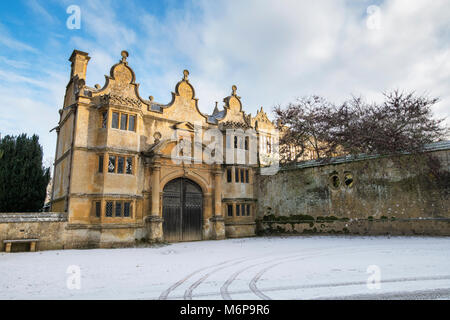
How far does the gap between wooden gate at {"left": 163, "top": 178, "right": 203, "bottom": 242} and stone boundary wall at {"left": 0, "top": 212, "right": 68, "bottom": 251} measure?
18.5 ft

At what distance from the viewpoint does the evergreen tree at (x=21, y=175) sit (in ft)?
59.5

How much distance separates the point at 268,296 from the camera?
207 inches

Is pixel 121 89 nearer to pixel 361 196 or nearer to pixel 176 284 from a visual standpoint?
pixel 176 284

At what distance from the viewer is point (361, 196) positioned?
57.3 ft

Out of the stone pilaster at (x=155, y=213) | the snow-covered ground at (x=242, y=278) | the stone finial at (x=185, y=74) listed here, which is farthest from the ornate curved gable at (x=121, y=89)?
the snow-covered ground at (x=242, y=278)

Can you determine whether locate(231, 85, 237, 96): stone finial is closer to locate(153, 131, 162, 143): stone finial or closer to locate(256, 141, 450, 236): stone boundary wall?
locate(256, 141, 450, 236): stone boundary wall

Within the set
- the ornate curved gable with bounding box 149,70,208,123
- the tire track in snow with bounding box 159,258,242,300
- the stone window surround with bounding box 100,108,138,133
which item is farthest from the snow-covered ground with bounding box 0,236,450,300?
the ornate curved gable with bounding box 149,70,208,123

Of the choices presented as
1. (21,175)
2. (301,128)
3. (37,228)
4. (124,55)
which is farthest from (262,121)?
(37,228)

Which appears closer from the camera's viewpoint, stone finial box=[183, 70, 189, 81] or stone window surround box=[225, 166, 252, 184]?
stone finial box=[183, 70, 189, 81]

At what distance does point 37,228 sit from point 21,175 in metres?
6.67

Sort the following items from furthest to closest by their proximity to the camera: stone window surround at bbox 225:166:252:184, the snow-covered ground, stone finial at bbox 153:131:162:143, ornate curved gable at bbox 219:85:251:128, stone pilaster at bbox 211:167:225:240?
ornate curved gable at bbox 219:85:251:128 → stone window surround at bbox 225:166:252:184 → stone pilaster at bbox 211:167:225:240 → stone finial at bbox 153:131:162:143 → the snow-covered ground

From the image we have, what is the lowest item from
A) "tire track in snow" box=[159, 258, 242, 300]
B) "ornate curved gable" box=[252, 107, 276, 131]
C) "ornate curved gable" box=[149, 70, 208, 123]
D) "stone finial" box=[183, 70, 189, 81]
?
"tire track in snow" box=[159, 258, 242, 300]

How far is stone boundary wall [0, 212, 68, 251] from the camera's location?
13039 millimetres

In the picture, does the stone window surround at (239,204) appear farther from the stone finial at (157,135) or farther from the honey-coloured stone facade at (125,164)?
the stone finial at (157,135)
